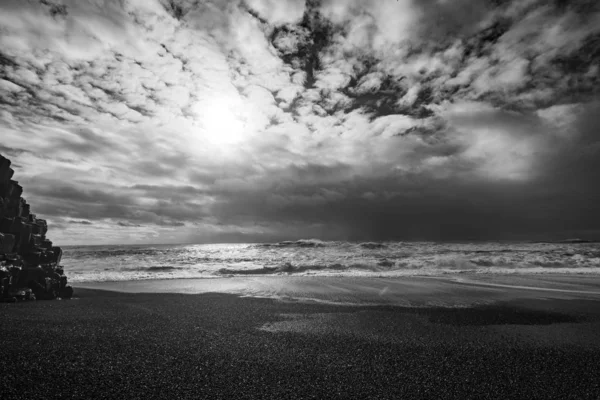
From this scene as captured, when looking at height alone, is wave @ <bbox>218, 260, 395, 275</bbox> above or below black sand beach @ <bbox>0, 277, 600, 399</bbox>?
above

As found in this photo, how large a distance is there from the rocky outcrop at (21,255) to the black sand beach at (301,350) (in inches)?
45.0

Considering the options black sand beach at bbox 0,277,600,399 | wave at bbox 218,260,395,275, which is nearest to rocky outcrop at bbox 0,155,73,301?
black sand beach at bbox 0,277,600,399

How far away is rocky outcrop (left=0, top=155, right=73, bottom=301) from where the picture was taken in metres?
10.0

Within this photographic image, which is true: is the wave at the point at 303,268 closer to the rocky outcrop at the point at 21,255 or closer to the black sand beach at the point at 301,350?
the rocky outcrop at the point at 21,255

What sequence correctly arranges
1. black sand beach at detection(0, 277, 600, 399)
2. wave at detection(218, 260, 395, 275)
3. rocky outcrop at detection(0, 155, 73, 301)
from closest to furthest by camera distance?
1. black sand beach at detection(0, 277, 600, 399)
2. rocky outcrop at detection(0, 155, 73, 301)
3. wave at detection(218, 260, 395, 275)

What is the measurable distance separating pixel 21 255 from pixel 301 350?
11.6 meters

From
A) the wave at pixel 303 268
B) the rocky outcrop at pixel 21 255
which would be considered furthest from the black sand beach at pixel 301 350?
the wave at pixel 303 268

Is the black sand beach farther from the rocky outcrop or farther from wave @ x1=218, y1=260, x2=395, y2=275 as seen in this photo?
wave @ x1=218, y1=260, x2=395, y2=275

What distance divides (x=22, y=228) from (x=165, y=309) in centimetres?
695

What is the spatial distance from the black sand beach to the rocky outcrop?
1.14 m

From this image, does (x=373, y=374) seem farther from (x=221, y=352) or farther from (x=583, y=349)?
(x=583, y=349)

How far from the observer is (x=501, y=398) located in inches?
140

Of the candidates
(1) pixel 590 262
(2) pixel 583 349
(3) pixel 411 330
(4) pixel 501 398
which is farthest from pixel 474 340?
(1) pixel 590 262

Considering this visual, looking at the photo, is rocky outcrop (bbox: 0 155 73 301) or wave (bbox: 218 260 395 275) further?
wave (bbox: 218 260 395 275)
